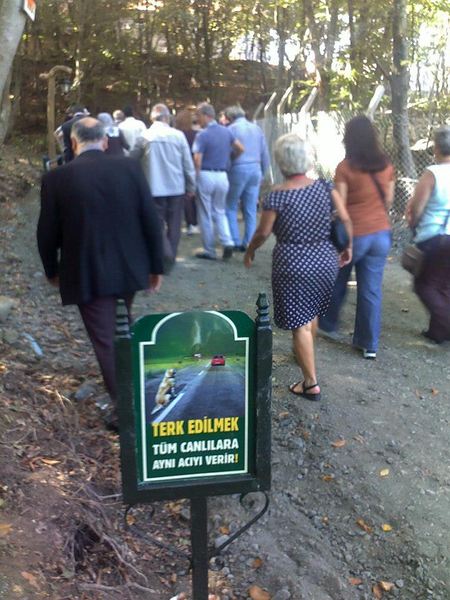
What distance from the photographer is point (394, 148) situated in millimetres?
11680

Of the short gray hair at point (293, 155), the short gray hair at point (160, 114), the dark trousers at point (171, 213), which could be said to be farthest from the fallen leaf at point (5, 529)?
the short gray hair at point (160, 114)

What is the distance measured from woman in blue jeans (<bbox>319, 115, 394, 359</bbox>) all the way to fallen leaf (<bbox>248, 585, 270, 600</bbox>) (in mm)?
3074

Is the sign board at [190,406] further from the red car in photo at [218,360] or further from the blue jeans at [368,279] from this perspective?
the blue jeans at [368,279]

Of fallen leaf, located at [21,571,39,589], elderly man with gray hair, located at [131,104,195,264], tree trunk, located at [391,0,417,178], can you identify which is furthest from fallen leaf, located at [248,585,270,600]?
tree trunk, located at [391,0,417,178]

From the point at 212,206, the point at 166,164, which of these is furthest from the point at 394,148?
the point at 166,164

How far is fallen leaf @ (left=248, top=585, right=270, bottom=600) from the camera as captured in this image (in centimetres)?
339

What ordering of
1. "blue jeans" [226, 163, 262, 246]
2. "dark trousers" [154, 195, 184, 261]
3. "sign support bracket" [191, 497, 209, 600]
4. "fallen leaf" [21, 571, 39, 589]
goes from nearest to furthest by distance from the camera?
"sign support bracket" [191, 497, 209, 600] < "fallen leaf" [21, 571, 39, 589] < "dark trousers" [154, 195, 184, 261] < "blue jeans" [226, 163, 262, 246]

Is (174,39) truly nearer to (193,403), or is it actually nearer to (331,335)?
(331,335)

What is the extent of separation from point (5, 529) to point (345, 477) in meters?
2.06

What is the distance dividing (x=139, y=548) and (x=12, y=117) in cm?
1877

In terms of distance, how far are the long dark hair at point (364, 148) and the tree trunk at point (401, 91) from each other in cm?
589

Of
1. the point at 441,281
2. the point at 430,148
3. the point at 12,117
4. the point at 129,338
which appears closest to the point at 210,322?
the point at 129,338

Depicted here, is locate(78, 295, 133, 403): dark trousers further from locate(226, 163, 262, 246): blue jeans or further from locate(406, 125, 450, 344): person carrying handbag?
locate(226, 163, 262, 246): blue jeans

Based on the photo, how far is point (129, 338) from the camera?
234 centimetres
